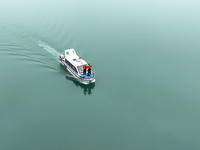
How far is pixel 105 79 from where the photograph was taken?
3012 centimetres

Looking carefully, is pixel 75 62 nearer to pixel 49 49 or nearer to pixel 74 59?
pixel 74 59

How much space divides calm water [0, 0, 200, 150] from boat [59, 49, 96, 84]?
1.12 meters

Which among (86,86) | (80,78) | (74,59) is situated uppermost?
(74,59)

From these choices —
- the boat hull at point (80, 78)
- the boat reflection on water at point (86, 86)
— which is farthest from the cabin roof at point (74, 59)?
the boat reflection on water at point (86, 86)

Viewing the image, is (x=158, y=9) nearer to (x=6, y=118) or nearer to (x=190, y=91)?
(x=190, y=91)

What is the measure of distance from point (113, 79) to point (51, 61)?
11490 mm

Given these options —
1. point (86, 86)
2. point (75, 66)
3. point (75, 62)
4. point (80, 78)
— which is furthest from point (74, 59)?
point (86, 86)

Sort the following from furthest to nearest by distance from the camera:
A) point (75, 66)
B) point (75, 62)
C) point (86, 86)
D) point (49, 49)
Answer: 1. point (49, 49)
2. point (75, 62)
3. point (75, 66)
4. point (86, 86)

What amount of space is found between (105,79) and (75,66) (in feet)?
17.5

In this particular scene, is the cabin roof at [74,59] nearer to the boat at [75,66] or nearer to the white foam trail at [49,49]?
the boat at [75,66]

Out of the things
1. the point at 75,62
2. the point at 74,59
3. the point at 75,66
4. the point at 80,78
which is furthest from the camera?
the point at 74,59

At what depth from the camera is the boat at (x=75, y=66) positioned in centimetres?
2864

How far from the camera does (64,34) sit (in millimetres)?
40031

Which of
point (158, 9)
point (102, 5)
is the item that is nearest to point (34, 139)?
point (102, 5)
